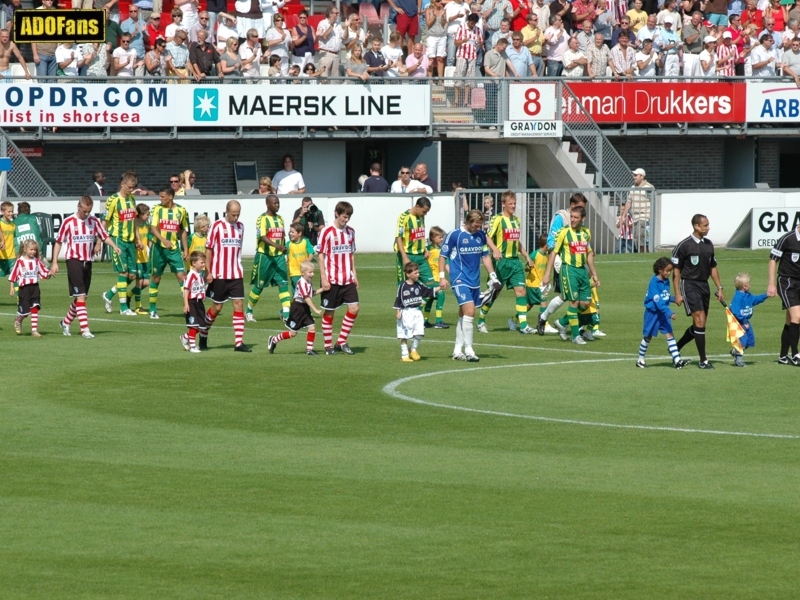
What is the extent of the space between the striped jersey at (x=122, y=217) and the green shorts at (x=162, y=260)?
0.52 m

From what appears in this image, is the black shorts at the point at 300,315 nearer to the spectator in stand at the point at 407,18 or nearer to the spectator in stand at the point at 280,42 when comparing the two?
the spectator in stand at the point at 280,42

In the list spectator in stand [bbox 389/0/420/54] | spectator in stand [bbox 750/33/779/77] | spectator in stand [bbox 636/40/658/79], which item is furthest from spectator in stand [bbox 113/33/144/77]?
spectator in stand [bbox 750/33/779/77]

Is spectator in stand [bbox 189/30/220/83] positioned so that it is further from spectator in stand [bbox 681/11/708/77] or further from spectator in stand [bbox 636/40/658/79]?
spectator in stand [bbox 681/11/708/77]

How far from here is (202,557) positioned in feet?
27.8

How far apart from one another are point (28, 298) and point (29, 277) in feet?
1.11

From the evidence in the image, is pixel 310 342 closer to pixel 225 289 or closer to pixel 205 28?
pixel 225 289

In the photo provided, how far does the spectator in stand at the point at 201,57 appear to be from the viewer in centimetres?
3394

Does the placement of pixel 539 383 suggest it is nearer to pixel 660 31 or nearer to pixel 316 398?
pixel 316 398

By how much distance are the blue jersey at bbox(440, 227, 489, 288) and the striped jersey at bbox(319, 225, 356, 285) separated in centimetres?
121

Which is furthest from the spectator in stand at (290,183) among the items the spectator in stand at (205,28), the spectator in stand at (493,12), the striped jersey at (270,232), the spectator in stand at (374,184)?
the striped jersey at (270,232)

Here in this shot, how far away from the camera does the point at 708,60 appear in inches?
1550

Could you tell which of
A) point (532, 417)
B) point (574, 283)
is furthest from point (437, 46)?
point (532, 417)

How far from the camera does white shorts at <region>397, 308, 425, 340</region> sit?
57.1ft

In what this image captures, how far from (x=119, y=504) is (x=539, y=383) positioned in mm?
6959
